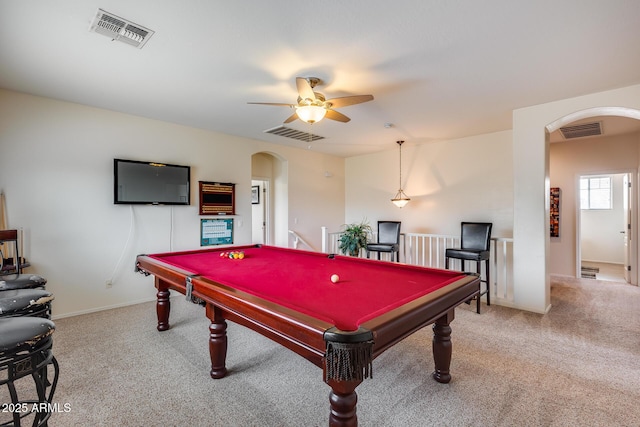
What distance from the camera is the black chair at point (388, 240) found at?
16.1ft

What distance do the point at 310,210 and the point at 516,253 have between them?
3.79m

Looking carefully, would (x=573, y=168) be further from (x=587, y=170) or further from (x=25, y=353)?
(x=25, y=353)

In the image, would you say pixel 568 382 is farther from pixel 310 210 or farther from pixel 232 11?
pixel 310 210

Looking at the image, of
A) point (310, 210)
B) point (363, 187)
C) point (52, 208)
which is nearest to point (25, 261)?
point (52, 208)

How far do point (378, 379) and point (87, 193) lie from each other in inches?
154

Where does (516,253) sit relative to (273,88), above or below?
below

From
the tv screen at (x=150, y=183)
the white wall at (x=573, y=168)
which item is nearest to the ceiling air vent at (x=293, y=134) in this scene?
the tv screen at (x=150, y=183)

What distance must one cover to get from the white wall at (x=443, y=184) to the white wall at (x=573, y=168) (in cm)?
173

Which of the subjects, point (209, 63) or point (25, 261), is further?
point (25, 261)

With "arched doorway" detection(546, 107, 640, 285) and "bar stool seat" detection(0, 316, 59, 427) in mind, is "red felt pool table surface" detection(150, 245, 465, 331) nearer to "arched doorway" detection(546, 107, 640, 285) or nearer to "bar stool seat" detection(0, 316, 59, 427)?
"bar stool seat" detection(0, 316, 59, 427)

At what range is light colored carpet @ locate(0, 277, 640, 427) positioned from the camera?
1.76 m

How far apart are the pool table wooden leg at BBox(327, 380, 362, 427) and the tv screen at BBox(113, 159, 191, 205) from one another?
3807 millimetres

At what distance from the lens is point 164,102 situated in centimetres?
345

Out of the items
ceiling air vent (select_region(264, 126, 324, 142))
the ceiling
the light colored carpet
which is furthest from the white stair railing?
the ceiling
